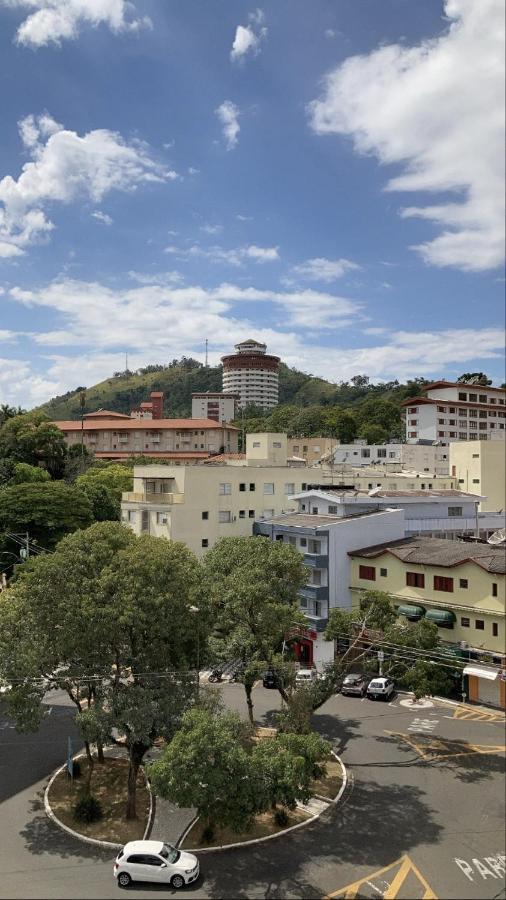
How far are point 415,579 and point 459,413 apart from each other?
25473 millimetres

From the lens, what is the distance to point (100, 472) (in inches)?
1156

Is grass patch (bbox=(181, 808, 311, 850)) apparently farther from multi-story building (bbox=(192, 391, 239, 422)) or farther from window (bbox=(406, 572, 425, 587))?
multi-story building (bbox=(192, 391, 239, 422))

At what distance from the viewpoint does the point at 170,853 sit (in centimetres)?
747

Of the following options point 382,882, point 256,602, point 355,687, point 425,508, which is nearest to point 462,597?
point 382,882

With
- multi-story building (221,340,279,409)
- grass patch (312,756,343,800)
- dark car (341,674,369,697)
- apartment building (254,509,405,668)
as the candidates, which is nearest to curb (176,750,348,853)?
grass patch (312,756,343,800)

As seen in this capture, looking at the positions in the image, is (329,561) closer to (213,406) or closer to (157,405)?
(157,405)

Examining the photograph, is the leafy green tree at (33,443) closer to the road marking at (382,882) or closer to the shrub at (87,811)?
the shrub at (87,811)

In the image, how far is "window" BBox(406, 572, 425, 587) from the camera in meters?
8.59

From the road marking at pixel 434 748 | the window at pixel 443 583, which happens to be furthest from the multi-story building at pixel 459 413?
the window at pixel 443 583

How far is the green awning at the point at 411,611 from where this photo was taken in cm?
870

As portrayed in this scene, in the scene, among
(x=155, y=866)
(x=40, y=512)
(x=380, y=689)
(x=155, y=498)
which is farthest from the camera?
(x=40, y=512)

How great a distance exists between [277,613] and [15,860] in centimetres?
480

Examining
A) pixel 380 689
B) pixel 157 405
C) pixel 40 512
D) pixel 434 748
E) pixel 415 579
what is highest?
pixel 157 405

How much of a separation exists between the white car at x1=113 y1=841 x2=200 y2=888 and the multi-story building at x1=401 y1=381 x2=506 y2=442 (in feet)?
90.1
